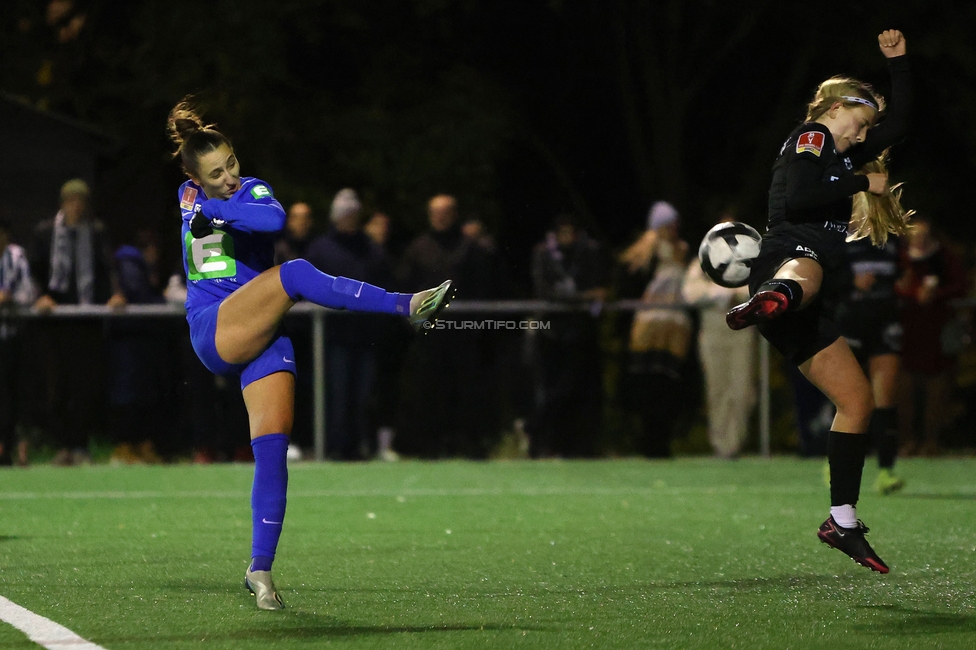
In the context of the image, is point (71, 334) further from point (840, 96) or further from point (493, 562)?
point (840, 96)

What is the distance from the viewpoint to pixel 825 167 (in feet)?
22.4

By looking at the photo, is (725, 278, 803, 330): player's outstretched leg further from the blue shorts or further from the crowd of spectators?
the crowd of spectators

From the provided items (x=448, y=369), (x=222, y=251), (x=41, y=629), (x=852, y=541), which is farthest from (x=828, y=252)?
(x=448, y=369)

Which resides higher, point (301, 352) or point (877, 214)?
point (877, 214)

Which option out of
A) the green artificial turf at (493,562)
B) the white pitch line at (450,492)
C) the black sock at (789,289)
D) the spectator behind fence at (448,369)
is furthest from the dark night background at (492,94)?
the black sock at (789,289)

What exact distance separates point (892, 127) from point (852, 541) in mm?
1759

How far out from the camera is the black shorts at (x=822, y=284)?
693 cm

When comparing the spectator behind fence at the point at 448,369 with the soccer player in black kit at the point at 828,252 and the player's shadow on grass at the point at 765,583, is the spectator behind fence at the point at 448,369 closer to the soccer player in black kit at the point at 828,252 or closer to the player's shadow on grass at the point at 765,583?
the player's shadow on grass at the point at 765,583

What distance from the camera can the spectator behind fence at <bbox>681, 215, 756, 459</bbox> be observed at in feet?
47.6

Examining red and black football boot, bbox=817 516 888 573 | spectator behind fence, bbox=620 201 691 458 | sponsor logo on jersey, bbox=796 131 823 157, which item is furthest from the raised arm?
spectator behind fence, bbox=620 201 691 458

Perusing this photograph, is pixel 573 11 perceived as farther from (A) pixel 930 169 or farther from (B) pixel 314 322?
(B) pixel 314 322

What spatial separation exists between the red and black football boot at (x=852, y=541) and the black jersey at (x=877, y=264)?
535 centimetres

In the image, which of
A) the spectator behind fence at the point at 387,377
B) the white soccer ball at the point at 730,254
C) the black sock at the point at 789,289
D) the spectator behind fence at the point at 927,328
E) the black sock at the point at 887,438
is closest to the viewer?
the black sock at the point at 789,289

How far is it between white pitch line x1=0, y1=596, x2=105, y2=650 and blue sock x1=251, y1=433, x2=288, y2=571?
0.82 meters
